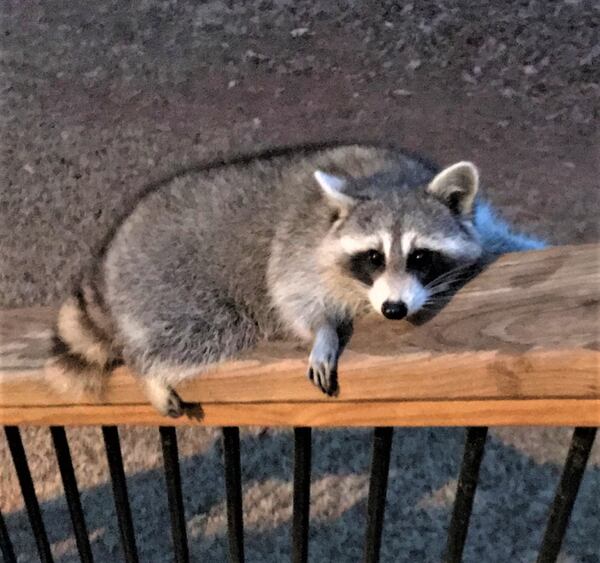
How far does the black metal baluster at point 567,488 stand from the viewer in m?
0.95

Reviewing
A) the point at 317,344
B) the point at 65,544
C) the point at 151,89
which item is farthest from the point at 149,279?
the point at 151,89

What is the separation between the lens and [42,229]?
212cm

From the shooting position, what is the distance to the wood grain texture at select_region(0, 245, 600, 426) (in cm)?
87

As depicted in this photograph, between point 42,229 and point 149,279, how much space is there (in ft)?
3.28

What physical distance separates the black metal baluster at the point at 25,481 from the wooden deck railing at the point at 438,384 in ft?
0.30

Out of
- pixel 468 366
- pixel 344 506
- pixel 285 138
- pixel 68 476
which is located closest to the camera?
pixel 468 366

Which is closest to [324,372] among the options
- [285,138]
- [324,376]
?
[324,376]

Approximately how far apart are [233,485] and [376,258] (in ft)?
1.21

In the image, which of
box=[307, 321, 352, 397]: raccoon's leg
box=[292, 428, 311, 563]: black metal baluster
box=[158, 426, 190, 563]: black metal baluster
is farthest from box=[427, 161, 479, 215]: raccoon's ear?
box=[158, 426, 190, 563]: black metal baluster

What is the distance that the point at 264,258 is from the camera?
122 centimetres

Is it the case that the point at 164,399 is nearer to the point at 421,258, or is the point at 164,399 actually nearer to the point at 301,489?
the point at 301,489

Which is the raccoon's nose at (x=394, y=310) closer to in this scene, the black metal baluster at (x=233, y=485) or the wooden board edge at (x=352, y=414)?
the wooden board edge at (x=352, y=414)

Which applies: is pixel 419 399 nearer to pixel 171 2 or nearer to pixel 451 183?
pixel 451 183

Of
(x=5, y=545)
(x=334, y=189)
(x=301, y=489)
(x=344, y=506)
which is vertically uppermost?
(x=334, y=189)
